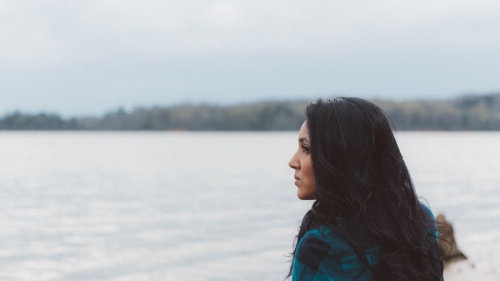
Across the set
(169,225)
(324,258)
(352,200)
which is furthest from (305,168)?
(169,225)

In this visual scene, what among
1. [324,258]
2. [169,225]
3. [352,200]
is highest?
[352,200]

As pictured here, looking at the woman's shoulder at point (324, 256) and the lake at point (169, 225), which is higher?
the woman's shoulder at point (324, 256)

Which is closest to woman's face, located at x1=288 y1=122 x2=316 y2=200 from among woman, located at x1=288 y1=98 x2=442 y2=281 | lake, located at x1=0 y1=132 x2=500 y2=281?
woman, located at x1=288 y1=98 x2=442 y2=281

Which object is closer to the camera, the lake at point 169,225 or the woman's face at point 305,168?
the woman's face at point 305,168

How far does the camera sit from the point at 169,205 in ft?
102

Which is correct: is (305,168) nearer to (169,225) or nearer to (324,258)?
(324,258)

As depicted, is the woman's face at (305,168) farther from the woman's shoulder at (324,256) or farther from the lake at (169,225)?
the lake at (169,225)

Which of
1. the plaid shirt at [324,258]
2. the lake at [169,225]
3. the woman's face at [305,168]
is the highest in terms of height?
the woman's face at [305,168]

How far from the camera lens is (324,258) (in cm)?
188

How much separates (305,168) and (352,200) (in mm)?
158

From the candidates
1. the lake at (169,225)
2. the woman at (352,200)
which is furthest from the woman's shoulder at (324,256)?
the lake at (169,225)

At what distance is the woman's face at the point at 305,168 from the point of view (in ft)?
6.52

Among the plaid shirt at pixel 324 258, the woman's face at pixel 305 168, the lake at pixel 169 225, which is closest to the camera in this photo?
the plaid shirt at pixel 324 258

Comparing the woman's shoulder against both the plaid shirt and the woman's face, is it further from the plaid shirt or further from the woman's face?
the woman's face
